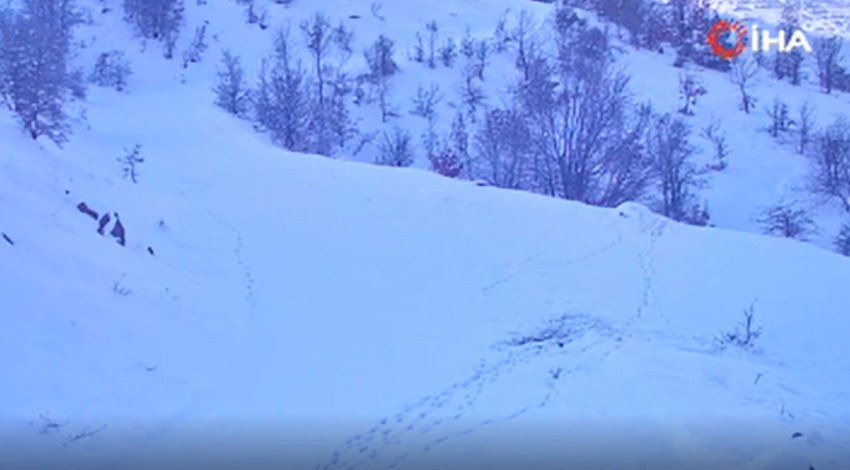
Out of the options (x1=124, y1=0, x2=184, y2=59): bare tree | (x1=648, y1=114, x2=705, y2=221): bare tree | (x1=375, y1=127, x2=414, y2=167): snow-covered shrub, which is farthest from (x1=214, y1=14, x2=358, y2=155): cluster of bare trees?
(x1=648, y1=114, x2=705, y2=221): bare tree

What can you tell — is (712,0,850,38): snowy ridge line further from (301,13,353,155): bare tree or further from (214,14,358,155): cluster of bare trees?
(301,13,353,155): bare tree

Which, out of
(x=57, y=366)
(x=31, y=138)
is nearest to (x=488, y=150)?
(x=31, y=138)

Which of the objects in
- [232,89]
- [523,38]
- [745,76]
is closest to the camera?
[232,89]

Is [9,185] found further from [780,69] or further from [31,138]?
[780,69]

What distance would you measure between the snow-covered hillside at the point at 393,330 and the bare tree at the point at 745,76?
2616 centimetres

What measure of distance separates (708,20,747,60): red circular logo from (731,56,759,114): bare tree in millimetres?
733

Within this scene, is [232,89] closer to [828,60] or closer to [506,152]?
[506,152]

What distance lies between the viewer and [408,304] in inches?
407

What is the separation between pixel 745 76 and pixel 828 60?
13.4 feet

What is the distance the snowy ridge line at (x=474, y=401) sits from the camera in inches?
240

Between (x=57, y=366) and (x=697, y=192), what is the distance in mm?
27339

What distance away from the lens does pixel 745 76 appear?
40.1 metres

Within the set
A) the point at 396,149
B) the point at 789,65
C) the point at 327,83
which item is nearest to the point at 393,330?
the point at 396,149

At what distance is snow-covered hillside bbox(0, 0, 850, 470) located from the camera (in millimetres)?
6188
